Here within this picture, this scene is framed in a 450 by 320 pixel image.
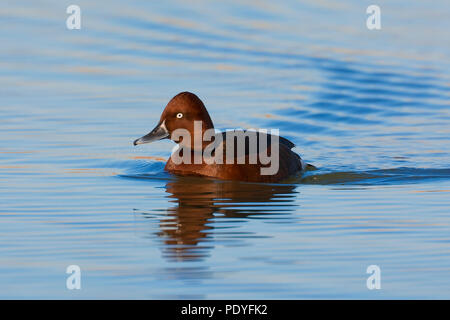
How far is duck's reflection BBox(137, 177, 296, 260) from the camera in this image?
8156 millimetres

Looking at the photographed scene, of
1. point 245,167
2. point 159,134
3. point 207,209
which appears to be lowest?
point 207,209

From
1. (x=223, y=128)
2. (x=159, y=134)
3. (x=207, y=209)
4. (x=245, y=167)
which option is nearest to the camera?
(x=207, y=209)

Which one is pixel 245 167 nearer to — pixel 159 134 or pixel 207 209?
pixel 159 134

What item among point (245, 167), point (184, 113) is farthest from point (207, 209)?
point (184, 113)

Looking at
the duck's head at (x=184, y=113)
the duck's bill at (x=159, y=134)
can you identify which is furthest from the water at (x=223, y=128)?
the duck's head at (x=184, y=113)

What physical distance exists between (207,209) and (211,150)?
161cm

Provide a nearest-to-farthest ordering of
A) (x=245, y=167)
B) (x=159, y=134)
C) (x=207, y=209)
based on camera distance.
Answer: (x=207, y=209), (x=245, y=167), (x=159, y=134)

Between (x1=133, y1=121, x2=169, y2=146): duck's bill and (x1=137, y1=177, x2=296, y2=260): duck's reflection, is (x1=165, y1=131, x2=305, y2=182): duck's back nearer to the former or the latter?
(x1=137, y1=177, x2=296, y2=260): duck's reflection

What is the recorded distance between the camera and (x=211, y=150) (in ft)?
36.3

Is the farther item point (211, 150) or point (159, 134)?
point (159, 134)

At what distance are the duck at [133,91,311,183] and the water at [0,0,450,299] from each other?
188 millimetres

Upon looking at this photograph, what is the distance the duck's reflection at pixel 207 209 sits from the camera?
8.16 metres

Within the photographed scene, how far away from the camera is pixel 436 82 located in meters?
17.1

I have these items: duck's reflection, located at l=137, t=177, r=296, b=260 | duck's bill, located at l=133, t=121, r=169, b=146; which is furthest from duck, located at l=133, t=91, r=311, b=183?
duck's reflection, located at l=137, t=177, r=296, b=260
